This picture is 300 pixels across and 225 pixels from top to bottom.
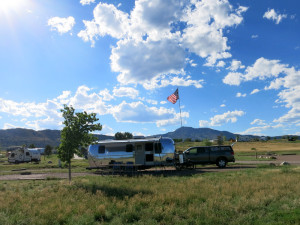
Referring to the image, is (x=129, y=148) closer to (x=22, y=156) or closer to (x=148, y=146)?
(x=148, y=146)

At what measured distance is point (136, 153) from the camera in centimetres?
2005

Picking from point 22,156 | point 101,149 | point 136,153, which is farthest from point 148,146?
point 22,156

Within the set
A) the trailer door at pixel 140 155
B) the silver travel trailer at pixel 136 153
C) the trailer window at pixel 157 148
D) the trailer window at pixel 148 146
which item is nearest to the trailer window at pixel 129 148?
the silver travel trailer at pixel 136 153

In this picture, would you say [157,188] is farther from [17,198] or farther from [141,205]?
[17,198]

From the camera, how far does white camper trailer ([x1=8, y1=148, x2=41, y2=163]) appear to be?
43.5m

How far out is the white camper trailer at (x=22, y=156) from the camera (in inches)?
1713

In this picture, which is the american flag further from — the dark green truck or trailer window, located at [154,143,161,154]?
trailer window, located at [154,143,161,154]

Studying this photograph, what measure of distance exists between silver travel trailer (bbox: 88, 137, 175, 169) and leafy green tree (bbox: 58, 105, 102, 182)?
18.1 ft

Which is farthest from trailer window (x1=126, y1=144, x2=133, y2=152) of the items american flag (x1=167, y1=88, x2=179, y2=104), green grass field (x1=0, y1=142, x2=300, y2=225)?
american flag (x1=167, y1=88, x2=179, y2=104)

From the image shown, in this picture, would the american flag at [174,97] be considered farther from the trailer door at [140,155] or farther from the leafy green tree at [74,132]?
the leafy green tree at [74,132]

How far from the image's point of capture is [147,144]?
786 inches

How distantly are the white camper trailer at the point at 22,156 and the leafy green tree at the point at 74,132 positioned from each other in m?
34.4

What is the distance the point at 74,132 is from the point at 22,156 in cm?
3522

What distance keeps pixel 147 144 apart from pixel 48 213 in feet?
42.9
